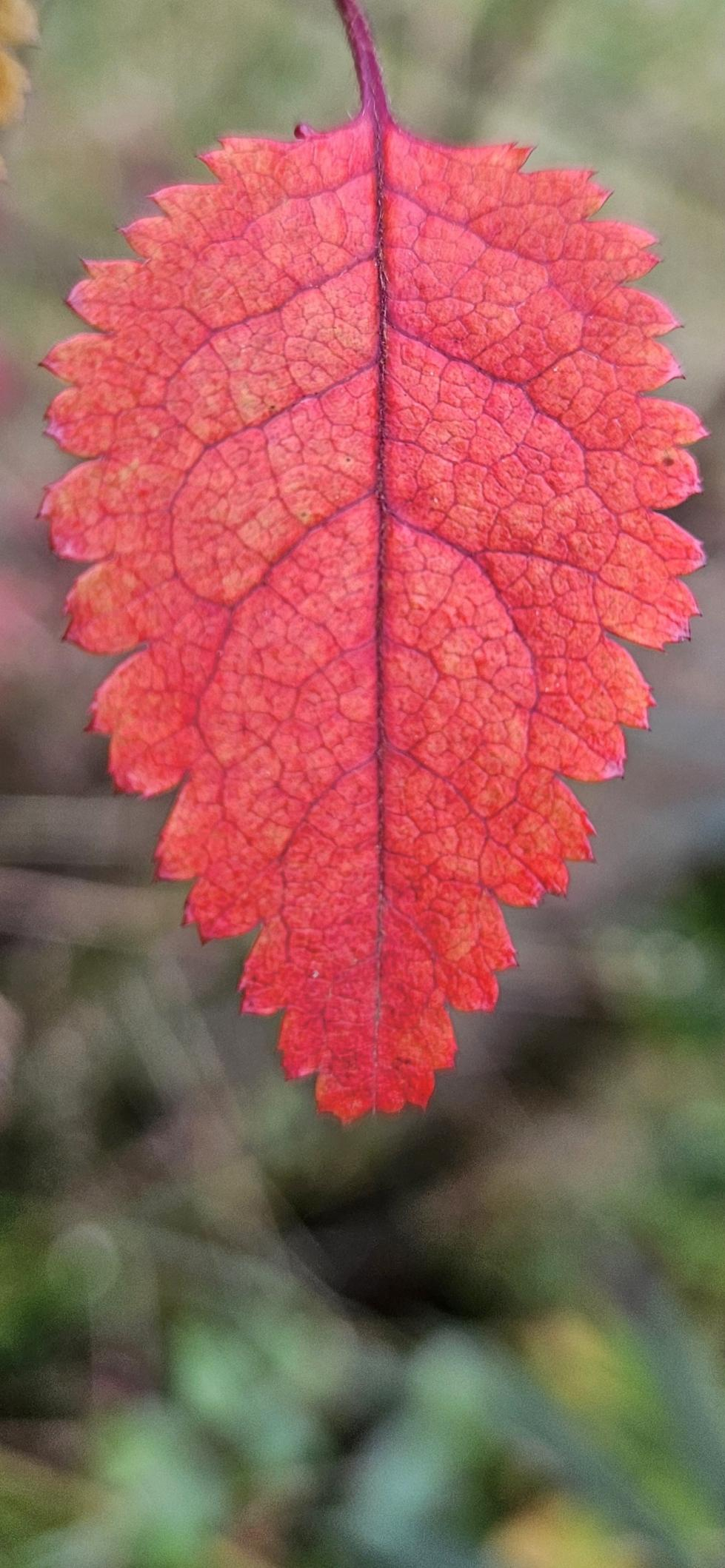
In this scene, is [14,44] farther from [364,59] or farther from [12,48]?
[364,59]

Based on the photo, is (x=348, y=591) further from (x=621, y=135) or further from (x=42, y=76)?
(x=621, y=135)

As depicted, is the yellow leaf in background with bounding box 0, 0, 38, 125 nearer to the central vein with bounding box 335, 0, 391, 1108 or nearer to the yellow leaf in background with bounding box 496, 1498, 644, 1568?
the central vein with bounding box 335, 0, 391, 1108

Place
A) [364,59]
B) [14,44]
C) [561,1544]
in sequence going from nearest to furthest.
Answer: [364,59] < [14,44] < [561,1544]

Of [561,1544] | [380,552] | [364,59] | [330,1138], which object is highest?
[364,59]

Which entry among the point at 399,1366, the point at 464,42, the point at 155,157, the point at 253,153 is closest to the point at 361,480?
the point at 253,153

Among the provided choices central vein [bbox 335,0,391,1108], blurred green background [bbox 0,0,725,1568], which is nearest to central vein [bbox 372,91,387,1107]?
central vein [bbox 335,0,391,1108]

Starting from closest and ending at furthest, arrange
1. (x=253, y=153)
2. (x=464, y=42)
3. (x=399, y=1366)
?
(x=253, y=153)
(x=399, y=1366)
(x=464, y=42)

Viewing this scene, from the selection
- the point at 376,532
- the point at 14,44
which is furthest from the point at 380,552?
the point at 14,44
